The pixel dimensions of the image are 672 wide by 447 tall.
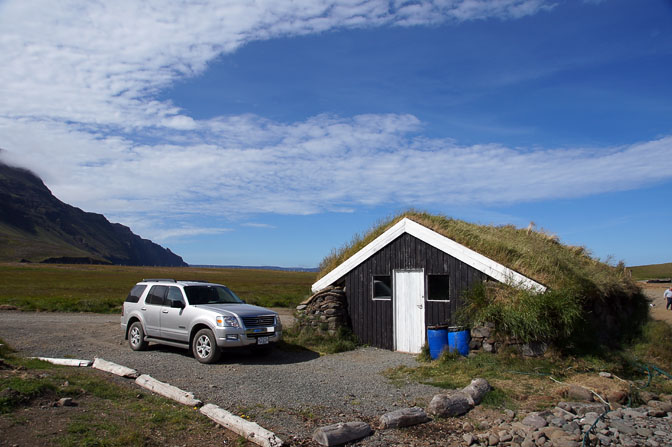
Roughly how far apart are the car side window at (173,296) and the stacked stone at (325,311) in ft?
13.0

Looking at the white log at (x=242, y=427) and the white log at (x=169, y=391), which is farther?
the white log at (x=169, y=391)

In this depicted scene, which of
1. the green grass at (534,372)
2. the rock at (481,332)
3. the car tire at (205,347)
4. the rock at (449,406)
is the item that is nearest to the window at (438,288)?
the rock at (481,332)

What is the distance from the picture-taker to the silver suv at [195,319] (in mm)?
11414

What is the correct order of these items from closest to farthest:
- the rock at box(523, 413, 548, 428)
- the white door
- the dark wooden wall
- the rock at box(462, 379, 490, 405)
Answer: the rock at box(523, 413, 548, 428) < the rock at box(462, 379, 490, 405) < the dark wooden wall < the white door

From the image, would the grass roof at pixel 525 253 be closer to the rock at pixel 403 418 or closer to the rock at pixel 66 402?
the rock at pixel 403 418

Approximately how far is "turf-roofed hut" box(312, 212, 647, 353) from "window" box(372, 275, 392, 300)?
30 millimetres

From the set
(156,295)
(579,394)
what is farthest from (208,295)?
(579,394)

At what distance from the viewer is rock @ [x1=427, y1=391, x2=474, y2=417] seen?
7.47 meters

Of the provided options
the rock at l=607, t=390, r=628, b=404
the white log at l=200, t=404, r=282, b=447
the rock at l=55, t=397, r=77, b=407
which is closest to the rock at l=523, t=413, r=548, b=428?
the rock at l=607, t=390, r=628, b=404

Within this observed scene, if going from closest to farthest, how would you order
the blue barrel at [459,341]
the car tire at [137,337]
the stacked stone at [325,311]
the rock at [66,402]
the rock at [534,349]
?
the rock at [66,402], the rock at [534,349], the blue barrel at [459,341], the car tire at [137,337], the stacked stone at [325,311]

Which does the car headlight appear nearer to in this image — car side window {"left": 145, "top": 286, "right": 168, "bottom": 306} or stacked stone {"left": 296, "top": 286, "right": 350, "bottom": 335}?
car side window {"left": 145, "top": 286, "right": 168, "bottom": 306}

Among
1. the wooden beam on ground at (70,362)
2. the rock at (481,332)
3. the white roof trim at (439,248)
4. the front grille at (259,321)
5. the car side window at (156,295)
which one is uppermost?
the white roof trim at (439,248)

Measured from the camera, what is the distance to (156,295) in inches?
518

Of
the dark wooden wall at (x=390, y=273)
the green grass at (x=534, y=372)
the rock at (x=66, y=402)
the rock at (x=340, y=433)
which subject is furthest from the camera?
the dark wooden wall at (x=390, y=273)
